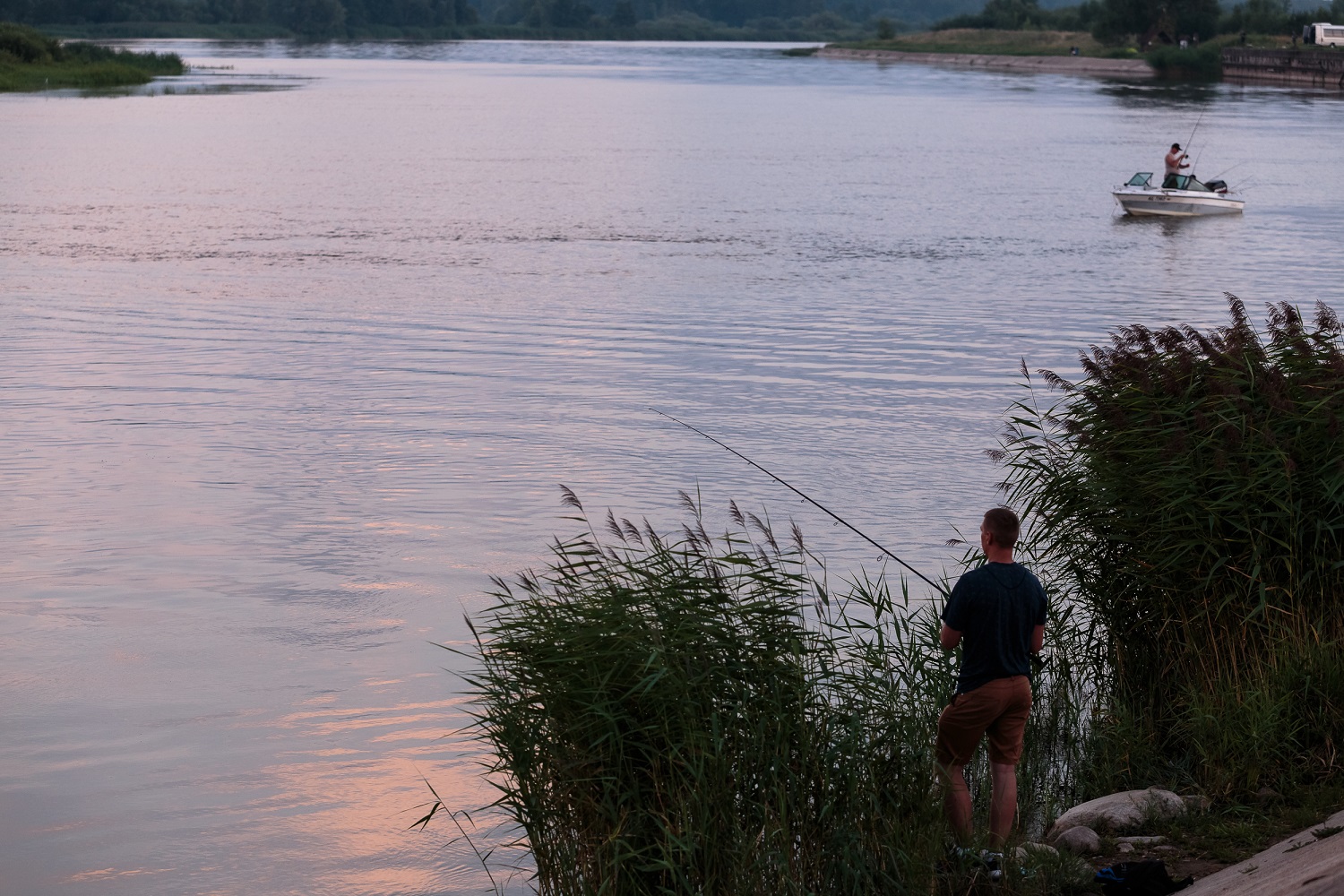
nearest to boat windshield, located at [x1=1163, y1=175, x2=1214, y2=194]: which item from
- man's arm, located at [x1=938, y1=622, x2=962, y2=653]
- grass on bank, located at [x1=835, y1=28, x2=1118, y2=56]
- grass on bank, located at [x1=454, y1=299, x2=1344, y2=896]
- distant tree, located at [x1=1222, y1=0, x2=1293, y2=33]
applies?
grass on bank, located at [x1=454, y1=299, x2=1344, y2=896]

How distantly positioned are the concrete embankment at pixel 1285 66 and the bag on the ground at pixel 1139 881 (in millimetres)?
111471

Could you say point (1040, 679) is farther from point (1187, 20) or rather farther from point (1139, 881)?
point (1187, 20)

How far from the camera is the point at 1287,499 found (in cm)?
798

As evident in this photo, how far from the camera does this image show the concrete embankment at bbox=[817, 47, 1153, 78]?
12950 centimetres

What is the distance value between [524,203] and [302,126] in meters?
27.7

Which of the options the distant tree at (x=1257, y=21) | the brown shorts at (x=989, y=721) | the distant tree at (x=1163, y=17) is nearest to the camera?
the brown shorts at (x=989, y=721)

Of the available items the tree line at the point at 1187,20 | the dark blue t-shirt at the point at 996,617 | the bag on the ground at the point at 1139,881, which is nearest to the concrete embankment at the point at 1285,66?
the tree line at the point at 1187,20

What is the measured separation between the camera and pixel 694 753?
619 centimetres

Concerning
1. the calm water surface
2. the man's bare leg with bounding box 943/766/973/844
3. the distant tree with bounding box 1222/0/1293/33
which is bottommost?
the calm water surface

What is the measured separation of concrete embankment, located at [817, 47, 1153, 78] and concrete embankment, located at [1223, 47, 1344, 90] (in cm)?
742

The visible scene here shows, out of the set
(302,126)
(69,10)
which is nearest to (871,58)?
(69,10)

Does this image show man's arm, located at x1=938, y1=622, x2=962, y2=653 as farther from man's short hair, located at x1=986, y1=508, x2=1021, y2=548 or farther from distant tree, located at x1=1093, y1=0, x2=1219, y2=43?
distant tree, located at x1=1093, y1=0, x2=1219, y2=43

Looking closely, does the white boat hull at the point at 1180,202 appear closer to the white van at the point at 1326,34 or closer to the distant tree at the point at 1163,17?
the white van at the point at 1326,34

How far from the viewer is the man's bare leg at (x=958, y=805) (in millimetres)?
6691
